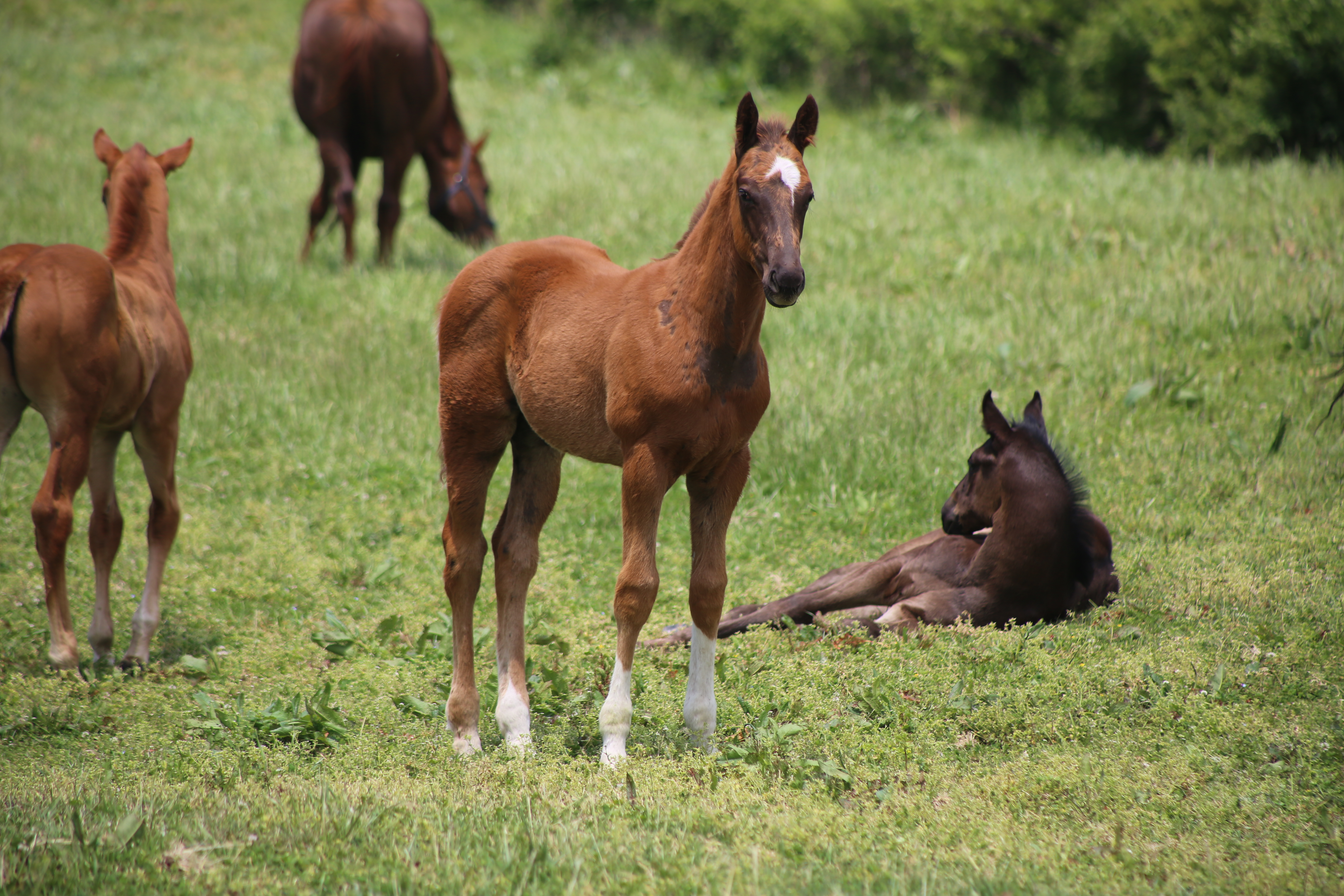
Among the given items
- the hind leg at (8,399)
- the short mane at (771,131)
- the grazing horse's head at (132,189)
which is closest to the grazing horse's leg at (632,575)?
the short mane at (771,131)

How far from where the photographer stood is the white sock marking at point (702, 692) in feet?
15.9

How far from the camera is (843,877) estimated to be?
3656 mm

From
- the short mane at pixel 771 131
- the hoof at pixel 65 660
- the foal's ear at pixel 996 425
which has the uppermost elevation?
the short mane at pixel 771 131

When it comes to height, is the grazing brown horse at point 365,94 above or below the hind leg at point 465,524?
above

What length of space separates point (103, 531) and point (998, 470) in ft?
17.7

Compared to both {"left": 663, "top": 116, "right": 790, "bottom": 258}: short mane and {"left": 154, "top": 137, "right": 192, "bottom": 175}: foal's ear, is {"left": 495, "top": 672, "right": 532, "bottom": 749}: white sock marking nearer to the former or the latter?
{"left": 663, "top": 116, "right": 790, "bottom": 258}: short mane

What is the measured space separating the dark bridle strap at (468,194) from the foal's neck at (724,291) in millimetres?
9689

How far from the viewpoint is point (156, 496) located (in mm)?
6645

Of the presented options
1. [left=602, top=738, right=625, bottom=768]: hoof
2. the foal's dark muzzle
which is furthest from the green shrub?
[left=602, top=738, right=625, bottom=768]: hoof

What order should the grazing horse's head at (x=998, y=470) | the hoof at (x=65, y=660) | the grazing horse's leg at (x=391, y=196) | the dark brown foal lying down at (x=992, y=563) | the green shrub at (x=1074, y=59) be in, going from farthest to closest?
the green shrub at (x=1074, y=59) < the grazing horse's leg at (x=391, y=196) < the grazing horse's head at (x=998, y=470) < the dark brown foal lying down at (x=992, y=563) < the hoof at (x=65, y=660)

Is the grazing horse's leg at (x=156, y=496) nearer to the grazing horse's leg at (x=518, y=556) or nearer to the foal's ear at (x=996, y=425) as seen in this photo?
the grazing horse's leg at (x=518, y=556)

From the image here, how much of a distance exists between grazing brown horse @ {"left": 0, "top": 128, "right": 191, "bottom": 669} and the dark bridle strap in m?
6.70

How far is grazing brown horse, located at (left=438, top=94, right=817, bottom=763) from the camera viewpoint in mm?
4496

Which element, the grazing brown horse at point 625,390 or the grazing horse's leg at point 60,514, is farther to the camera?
the grazing horse's leg at point 60,514
